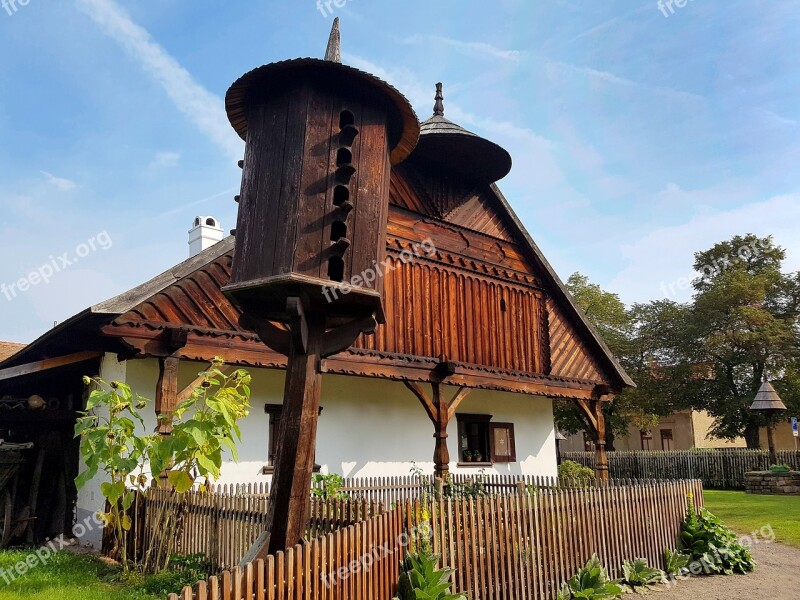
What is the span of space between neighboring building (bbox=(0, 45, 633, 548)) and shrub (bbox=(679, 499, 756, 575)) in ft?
14.8

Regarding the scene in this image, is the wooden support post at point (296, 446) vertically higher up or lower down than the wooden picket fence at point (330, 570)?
higher up

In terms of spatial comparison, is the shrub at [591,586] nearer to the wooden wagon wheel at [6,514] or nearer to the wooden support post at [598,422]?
the wooden wagon wheel at [6,514]

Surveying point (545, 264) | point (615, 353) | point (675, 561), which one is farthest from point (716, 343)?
point (675, 561)

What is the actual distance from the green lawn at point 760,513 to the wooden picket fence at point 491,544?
3.69 metres

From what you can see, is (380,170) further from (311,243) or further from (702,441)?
(702,441)

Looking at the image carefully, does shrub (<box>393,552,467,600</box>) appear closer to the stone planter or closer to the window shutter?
the window shutter

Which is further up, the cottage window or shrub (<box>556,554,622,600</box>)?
the cottage window

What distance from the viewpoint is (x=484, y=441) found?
51.9 ft

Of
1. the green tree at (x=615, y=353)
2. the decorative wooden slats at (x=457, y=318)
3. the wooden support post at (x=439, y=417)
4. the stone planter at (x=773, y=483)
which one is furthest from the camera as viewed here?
the green tree at (x=615, y=353)

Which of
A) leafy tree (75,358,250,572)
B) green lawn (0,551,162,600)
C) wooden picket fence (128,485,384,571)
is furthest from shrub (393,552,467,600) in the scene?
green lawn (0,551,162,600)

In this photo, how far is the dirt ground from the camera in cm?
799

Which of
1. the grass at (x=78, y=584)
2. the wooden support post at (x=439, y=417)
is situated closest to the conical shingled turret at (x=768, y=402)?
the wooden support post at (x=439, y=417)

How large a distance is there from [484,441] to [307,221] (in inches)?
440

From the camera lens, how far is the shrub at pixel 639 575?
8.38 m
